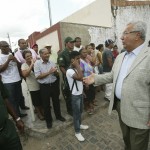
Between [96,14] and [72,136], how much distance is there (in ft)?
29.6

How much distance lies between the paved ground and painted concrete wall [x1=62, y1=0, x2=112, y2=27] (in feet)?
22.4

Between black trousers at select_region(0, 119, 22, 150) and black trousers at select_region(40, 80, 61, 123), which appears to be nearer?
black trousers at select_region(0, 119, 22, 150)

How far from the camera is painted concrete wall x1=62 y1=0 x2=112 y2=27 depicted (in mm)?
10237

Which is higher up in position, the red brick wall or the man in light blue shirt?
the red brick wall

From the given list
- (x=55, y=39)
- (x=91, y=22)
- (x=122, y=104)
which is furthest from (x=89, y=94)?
(x=91, y=22)

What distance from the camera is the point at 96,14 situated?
11.4 meters

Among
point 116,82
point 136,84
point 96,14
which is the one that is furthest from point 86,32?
point 136,84

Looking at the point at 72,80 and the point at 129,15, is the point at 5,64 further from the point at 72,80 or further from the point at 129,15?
the point at 129,15

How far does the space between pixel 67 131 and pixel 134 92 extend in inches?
99.4

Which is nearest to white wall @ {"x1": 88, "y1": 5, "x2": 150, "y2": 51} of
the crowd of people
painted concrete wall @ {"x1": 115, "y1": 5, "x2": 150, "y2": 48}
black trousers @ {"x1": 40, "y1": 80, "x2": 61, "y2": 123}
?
painted concrete wall @ {"x1": 115, "y1": 5, "x2": 150, "y2": 48}

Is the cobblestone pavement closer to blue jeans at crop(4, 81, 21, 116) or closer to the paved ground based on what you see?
the paved ground

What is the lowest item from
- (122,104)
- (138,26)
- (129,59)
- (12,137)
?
(12,137)

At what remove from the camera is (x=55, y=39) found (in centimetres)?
816

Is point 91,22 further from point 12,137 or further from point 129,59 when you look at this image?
point 12,137
